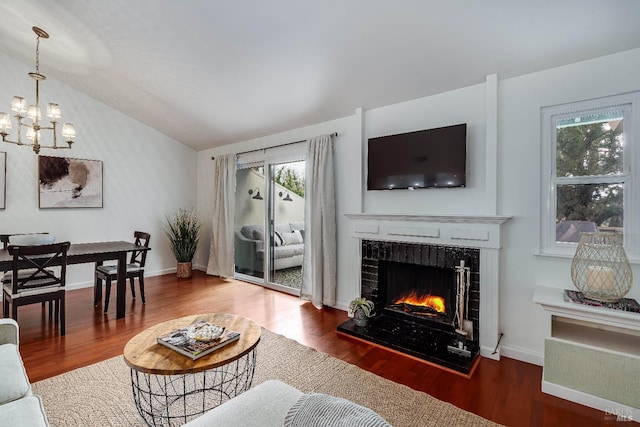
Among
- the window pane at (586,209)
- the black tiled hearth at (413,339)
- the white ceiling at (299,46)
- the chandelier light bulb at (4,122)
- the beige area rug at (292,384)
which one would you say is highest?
the white ceiling at (299,46)

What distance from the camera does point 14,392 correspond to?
1.37m

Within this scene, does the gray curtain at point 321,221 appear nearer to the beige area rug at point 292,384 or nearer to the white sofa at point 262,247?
the white sofa at point 262,247

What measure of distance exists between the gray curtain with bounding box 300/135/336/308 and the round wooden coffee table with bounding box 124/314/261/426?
5.09 ft

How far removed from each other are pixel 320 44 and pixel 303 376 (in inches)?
105

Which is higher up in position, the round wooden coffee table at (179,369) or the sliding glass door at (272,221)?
the sliding glass door at (272,221)

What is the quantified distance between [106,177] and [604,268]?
6.09 m

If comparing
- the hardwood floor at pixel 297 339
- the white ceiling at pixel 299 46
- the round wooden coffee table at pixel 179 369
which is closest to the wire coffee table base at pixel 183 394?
the round wooden coffee table at pixel 179 369

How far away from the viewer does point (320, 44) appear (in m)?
2.59

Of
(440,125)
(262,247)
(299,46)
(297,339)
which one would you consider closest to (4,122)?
(299,46)

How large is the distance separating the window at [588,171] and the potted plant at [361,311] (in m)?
1.62

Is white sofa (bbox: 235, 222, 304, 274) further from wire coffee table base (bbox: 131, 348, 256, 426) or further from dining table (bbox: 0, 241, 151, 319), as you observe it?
wire coffee table base (bbox: 131, 348, 256, 426)

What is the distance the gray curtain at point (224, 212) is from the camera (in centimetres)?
525

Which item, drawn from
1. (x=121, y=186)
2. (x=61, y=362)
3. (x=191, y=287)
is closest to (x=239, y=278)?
(x=191, y=287)

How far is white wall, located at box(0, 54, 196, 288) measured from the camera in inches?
162
